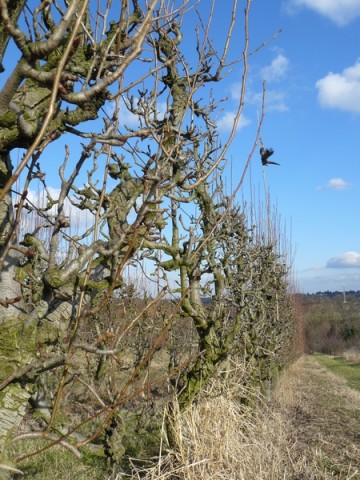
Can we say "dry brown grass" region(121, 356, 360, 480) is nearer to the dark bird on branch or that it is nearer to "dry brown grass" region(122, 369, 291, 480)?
"dry brown grass" region(122, 369, 291, 480)

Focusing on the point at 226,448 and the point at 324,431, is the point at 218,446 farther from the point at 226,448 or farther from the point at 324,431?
the point at 324,431

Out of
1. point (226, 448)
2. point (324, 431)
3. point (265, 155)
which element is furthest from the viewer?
point (324, 431)

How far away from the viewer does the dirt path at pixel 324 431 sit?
6.46 metres

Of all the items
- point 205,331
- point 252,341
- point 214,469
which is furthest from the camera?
point 252,341

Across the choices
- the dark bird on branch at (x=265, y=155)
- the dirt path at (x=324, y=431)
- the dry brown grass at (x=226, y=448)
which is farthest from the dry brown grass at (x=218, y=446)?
the dark bird on branch at (x=265, y=155)

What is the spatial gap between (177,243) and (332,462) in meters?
4.32

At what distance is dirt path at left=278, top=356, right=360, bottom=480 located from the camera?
21.2 ft

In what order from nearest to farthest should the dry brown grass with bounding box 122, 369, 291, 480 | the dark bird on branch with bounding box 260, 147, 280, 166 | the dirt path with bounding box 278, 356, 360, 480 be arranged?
the dark bird on branch with bounding box 260, 147, 280, 166 < the dry brown grass with bounding box 122, 369, 291, 480 < the dirt path with bounding box 278, 356, 360, 480

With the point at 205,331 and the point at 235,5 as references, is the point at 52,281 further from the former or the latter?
the point at 205,331

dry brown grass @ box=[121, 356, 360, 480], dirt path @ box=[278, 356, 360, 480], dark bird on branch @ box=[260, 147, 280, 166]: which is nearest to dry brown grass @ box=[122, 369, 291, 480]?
dry brown grass @ box=[121, 356, 360, 480]

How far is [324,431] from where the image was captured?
1048cm

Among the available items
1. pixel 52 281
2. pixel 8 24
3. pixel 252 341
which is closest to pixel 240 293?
pixel 252 341

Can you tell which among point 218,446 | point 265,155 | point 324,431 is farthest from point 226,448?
point 324,431

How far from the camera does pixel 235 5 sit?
175 centimetres
